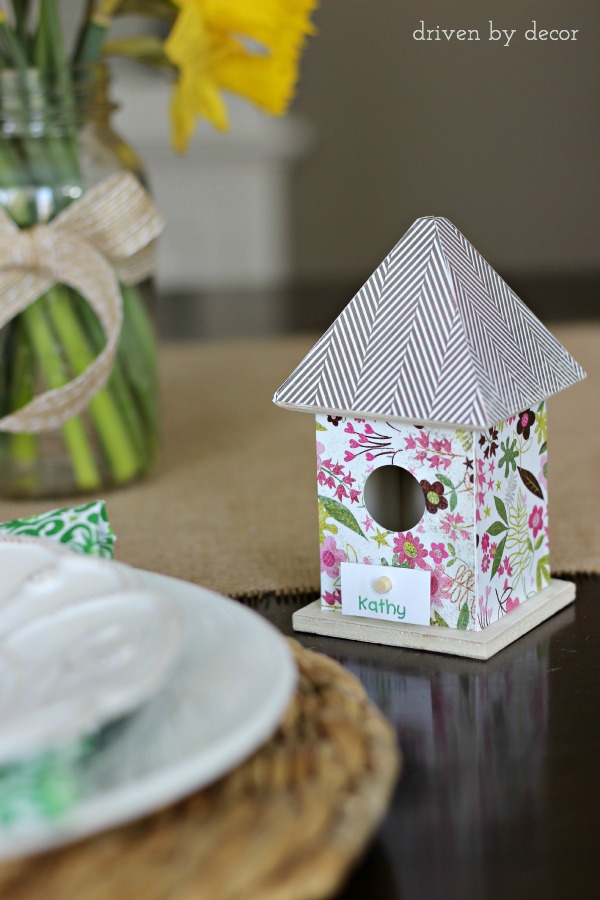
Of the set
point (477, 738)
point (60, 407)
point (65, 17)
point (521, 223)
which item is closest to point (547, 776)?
point (477, 738)

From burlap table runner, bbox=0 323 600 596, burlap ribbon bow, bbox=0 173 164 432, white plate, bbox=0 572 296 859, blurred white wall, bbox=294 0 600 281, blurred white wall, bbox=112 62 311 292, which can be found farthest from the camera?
blurred white wall, bbox=294 0 600 281

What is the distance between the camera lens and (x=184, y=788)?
32 cm

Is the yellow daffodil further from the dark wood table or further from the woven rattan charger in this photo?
the woven rattan charger

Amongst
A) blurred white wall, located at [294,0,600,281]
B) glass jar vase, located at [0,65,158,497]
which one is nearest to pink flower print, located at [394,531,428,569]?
glass jar vase, located at [0,65,158,497]

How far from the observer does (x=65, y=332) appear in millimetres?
898

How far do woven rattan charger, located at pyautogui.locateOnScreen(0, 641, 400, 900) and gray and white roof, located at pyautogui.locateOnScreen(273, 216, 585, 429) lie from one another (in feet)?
0.68

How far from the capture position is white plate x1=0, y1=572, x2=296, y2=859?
0.31 m

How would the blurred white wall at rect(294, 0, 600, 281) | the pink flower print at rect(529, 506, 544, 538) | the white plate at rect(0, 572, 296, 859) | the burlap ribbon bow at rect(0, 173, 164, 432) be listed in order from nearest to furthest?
the white plate at rect(0, 572, 296, 859)
the pink flower print at rect(529, 506, 544, 538)
the burlap ribbon bow at rect(0, 173, 164, 432)
the blurred white wall at rect(294, 0, 600, 281)

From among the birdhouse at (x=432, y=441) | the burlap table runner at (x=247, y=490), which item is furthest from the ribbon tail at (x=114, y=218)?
the birdhouse at (x=432, y=441)

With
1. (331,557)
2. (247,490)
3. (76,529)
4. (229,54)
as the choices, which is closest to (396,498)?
(331,557)

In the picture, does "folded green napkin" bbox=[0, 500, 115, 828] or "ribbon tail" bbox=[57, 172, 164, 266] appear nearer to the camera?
"folded green napkin" bbox=[0, 500, 115, 828]

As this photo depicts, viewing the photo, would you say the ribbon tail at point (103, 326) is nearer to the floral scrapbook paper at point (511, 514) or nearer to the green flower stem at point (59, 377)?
the green flower stem at point (59, 377)

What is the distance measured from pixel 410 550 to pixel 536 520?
0.28ft

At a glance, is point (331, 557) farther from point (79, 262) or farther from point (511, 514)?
point (79, 262)
